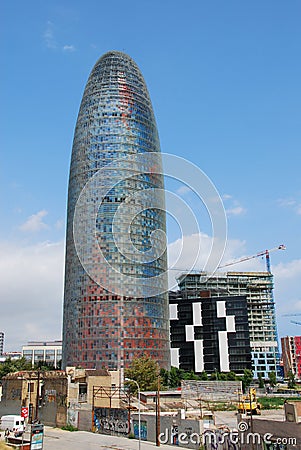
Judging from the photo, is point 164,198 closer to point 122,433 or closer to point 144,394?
point 144,394

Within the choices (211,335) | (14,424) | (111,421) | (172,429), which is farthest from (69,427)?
(211,335)

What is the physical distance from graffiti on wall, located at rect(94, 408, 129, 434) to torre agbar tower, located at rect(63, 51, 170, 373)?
56077 mm

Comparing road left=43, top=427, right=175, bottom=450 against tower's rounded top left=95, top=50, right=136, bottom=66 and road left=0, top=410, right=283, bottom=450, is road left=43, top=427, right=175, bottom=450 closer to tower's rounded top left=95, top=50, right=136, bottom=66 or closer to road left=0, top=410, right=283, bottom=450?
road left=0, top=410, right=283, bottom=450

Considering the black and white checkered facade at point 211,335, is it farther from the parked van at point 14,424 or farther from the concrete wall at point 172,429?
the concrete wall at point 172,429

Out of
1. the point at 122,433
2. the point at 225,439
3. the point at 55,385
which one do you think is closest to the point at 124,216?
the point at 55,385

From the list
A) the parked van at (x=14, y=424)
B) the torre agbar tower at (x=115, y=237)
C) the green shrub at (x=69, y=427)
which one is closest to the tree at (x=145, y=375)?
the torre agbar tower at (x=115, y=237)

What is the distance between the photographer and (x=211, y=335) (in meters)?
138

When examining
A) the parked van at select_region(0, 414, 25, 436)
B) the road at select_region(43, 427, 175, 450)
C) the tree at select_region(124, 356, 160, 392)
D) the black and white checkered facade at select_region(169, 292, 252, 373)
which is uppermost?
the black and white checkered facade at select_region(169, 292, 252, 373)

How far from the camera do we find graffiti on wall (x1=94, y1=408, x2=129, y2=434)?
45231 millimetres

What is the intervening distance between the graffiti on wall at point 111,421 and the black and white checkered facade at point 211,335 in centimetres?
9101

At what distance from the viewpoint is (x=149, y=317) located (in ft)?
363

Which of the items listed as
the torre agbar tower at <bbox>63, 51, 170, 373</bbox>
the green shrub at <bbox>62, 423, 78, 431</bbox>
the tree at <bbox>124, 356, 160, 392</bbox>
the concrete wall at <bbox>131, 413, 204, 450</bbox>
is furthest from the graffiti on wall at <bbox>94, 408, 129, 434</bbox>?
the torre agbar tower at <bbox>63, 51, 170, 373</bbox>

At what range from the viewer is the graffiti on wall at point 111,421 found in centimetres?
4523

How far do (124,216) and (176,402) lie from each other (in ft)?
169
